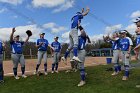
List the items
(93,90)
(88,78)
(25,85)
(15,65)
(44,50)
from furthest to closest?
(44,50), (15,65), (88,78), (25,85), (93,90)

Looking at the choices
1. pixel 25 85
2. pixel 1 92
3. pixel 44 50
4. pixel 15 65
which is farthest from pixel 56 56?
pixel 1 92

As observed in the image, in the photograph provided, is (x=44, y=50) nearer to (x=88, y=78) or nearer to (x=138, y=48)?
(x=88, y=78)

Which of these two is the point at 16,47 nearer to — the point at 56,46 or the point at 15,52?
the point at 15,52

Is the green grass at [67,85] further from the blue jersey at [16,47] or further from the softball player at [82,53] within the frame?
the blue jersey at [16,47]

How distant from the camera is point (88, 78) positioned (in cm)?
1495

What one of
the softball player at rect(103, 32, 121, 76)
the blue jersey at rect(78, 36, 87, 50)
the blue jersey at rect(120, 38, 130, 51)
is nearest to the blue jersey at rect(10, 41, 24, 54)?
the blue jersey at rect(78, 36, 87, 50)

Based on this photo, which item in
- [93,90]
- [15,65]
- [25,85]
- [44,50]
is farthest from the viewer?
[44,50]

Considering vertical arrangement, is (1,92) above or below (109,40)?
below

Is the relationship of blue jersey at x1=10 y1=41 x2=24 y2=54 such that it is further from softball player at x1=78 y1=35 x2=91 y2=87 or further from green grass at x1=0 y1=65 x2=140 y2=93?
softball player at x1=78 y1=35 x2=91 y2=87

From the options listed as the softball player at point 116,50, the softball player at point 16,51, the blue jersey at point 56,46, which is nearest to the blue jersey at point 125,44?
the softball player at point 116,50

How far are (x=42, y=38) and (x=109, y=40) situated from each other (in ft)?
12.6

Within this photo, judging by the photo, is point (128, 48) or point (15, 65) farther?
point (15, 65)

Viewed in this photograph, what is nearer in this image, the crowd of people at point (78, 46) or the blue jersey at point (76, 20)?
the crowd of people at point (78, 46)

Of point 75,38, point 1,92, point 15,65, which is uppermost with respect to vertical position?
point 75,38
